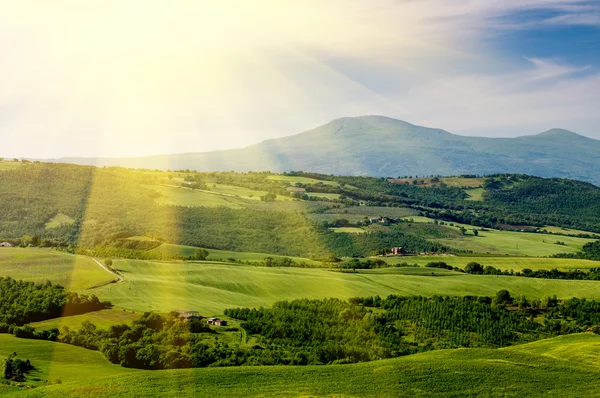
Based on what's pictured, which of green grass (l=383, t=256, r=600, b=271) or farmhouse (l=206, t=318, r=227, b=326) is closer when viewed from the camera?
farmhouse (l=206, t=318, r=227, b=326)

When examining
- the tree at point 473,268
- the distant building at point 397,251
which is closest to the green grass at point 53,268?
the tree at point 473,268

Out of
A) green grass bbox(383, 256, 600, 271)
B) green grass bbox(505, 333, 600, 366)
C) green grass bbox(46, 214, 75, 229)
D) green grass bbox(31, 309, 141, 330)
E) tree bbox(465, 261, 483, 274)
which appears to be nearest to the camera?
green grass bbox(505, 333, 600, 366)

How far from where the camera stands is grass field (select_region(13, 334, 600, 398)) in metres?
40.9

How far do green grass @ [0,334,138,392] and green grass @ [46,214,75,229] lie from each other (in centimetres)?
10420

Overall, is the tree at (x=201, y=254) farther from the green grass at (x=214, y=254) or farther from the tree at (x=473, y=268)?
the tree at (x=473, y=268)

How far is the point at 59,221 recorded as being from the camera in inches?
6609

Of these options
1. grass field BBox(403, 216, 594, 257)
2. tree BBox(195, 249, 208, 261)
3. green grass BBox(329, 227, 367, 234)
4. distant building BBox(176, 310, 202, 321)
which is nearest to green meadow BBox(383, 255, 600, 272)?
grass field BBox(403, 216, 594, 257)

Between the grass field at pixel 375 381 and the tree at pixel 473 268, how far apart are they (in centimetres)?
8065

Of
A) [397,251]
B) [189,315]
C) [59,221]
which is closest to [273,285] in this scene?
[189,315]

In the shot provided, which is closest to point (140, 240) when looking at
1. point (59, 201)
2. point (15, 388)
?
point (59, 201)

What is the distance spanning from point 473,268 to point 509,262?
1630 centimetres

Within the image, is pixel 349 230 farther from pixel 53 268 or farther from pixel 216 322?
pixel 216 322

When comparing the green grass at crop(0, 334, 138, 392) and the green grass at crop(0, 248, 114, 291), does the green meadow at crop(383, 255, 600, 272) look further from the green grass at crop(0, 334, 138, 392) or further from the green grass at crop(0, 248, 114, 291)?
the green grass at crop(0, 334, 138, 392)

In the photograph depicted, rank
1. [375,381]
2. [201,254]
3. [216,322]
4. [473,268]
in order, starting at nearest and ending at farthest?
[375,381] < [216,322] < [473,268] < [201,254]
